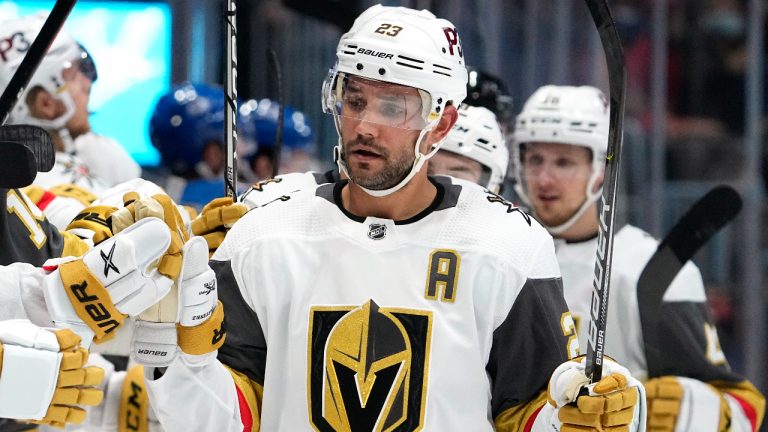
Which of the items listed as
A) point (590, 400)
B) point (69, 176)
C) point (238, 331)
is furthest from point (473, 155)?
point (590, 400)

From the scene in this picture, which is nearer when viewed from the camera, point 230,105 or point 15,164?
point 15,164

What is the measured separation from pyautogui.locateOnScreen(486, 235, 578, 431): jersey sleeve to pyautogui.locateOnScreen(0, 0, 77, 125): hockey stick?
1.00m

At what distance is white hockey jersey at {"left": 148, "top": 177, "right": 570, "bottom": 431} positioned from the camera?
2.79 m

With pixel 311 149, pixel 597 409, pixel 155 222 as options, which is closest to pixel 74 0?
pixel 155 222

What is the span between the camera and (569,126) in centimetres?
420

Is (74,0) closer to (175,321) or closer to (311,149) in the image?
(175,321)

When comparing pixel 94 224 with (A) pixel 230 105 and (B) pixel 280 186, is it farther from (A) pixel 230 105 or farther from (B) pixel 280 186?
(B) pixel 280 186

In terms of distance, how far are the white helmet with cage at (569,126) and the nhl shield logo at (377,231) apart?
1.35 m

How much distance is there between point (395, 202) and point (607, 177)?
17.4 inches

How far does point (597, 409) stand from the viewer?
103 inches

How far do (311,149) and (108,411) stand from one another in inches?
74.6

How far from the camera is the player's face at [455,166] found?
3.89 m

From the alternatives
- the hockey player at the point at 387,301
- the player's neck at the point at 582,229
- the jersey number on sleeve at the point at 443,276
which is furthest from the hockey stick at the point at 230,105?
the player's neck at the point at 582,229

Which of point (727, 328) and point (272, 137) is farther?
point (727, 328)
